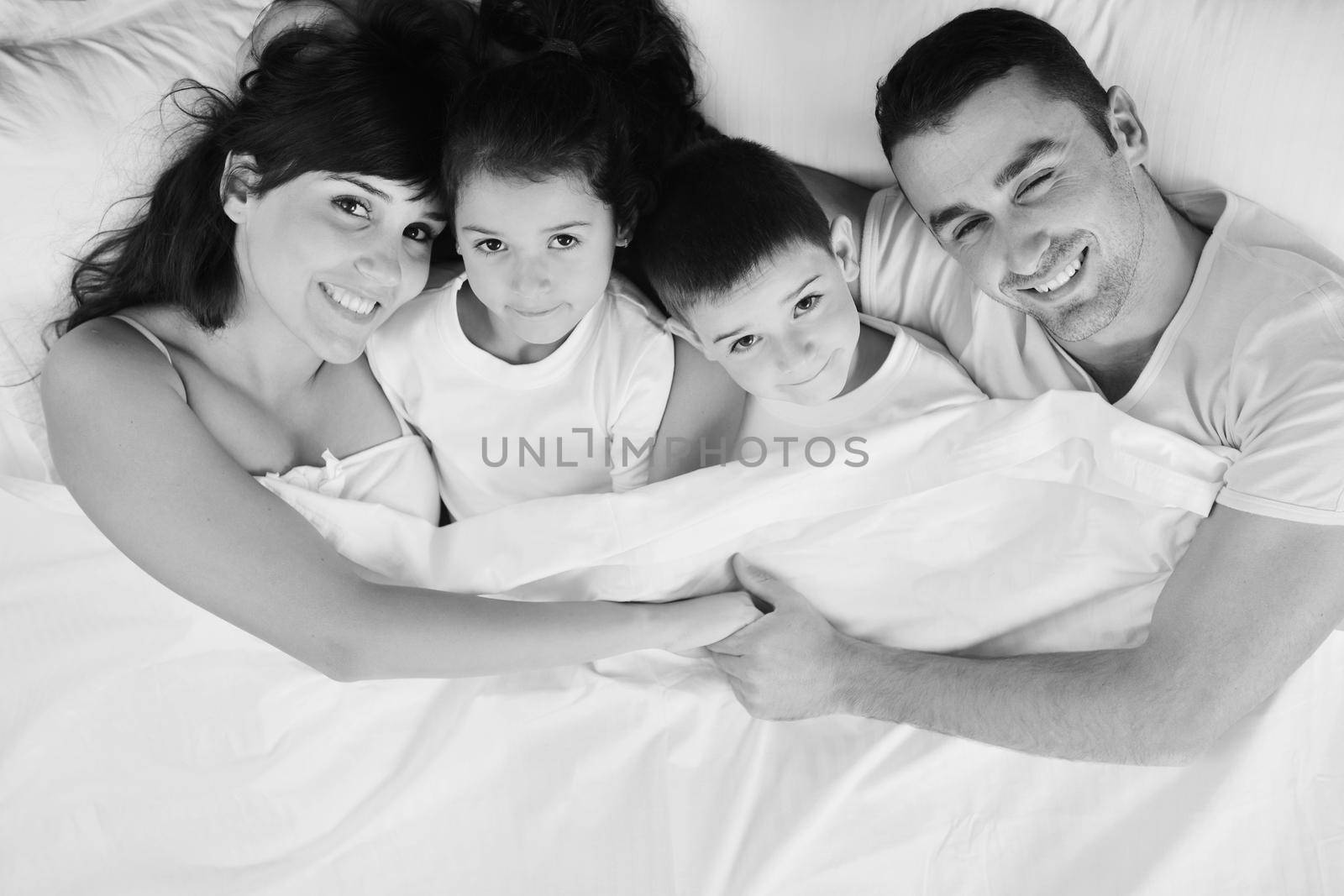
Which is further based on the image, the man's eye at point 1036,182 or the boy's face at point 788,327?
the boy's face at point 788,327

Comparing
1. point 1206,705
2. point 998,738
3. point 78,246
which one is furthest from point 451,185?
point 1206,705

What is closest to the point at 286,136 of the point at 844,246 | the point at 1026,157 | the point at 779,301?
the point at 779,301

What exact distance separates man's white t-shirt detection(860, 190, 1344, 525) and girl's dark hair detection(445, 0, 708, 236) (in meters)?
0.41

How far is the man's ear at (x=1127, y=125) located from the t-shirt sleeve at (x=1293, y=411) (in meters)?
0.30

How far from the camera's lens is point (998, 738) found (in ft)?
5.50

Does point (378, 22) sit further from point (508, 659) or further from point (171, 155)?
point (508, 659)

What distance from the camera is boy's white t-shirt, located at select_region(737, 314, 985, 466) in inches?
69.7

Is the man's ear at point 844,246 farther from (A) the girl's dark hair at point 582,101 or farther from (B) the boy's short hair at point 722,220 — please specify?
(A) the girl's dark hair at point 582,101

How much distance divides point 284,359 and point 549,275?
481 millimetres

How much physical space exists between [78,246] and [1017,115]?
153 centimetres

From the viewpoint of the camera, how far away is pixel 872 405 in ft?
6.03

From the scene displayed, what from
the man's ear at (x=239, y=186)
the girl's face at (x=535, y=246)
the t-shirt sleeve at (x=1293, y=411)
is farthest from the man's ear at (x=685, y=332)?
the t-shirt sleeve at (x=1293, y=411)

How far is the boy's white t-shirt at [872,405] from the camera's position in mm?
1771

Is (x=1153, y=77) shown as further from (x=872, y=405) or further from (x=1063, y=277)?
(x=872, y=405)
